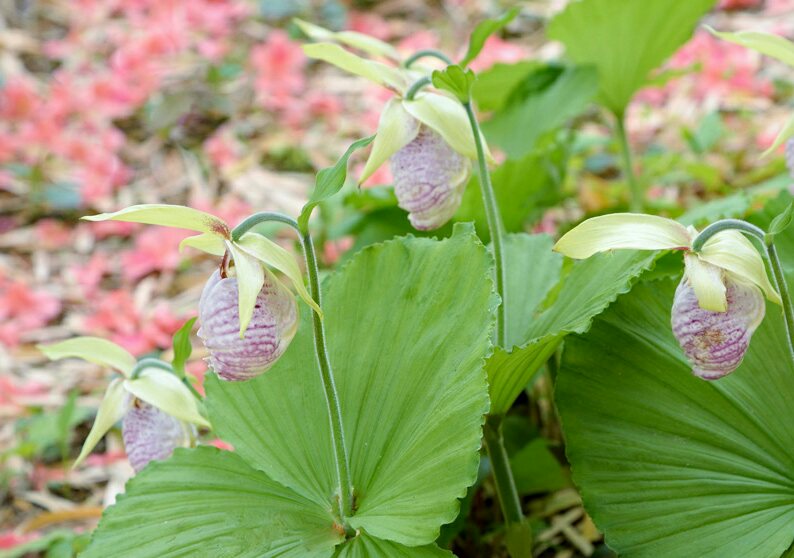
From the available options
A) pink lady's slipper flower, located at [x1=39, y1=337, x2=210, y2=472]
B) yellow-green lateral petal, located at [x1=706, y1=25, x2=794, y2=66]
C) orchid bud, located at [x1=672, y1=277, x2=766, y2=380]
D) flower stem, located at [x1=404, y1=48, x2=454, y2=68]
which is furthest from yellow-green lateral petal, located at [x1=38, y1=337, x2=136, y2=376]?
yellow-green lateral petal, located at [x1=706, y1=25, x2=794, y2=66]

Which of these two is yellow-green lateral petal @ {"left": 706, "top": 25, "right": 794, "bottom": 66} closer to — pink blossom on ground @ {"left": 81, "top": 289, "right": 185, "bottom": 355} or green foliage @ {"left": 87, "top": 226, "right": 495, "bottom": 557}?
green foliage @ {"left": 87, "top": 226, "right": 495, "bottom": 557}

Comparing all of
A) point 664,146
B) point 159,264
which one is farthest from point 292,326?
point 664,146

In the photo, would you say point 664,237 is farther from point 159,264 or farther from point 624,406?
point 159,264

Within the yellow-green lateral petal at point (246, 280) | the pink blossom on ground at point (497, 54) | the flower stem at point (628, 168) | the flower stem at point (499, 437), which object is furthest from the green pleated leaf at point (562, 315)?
the pink blossom on ground at point (497, 54)

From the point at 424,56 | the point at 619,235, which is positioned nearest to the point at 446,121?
the point at 424,56

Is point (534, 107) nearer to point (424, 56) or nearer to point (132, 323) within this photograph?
point (424, 56)

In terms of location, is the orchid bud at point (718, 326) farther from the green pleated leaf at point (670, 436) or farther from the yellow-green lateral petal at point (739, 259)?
the green pleated leaf at point (670, 436)

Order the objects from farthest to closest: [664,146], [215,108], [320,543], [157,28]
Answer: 1. [157,28]
2. [215,108]
3. [664,146]
4. [320,543]
